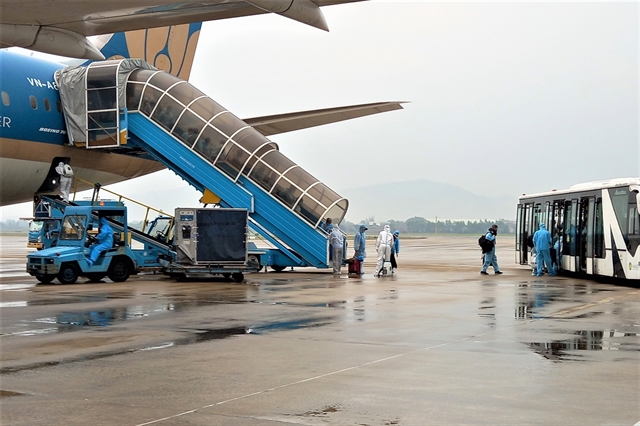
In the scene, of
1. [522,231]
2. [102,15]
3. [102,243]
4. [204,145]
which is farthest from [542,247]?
[102,15]

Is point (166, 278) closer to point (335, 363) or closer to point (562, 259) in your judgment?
point (562, 259)

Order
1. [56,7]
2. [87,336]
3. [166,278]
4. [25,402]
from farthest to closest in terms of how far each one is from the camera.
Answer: [166,278] < [87,336] < [56,7] < [25,402]

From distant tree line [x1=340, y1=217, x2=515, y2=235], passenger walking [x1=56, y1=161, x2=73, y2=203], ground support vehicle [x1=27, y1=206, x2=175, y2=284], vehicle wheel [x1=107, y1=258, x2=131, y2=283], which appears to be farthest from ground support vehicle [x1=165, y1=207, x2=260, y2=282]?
distant tree line [x1=340, y1=217, x2=515, y2=235]

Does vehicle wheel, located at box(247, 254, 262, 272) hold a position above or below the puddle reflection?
above

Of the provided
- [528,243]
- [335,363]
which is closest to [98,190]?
[528,243]

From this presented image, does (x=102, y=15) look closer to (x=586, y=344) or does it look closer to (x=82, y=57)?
(x=82, y=57)

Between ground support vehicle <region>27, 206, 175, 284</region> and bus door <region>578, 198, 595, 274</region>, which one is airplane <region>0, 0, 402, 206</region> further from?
bus door <region>578, 198, 595, 274</region>

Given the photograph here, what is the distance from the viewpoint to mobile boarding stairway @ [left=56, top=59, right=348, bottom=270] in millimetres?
25016

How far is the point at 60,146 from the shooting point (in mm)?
26516

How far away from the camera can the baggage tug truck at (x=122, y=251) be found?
20.9 metres

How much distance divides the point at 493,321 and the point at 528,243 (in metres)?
16.9

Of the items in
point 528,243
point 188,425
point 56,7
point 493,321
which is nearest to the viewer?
point 188,425

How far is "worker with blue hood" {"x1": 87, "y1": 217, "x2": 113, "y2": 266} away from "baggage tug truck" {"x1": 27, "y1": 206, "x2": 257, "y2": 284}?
0.48 ft

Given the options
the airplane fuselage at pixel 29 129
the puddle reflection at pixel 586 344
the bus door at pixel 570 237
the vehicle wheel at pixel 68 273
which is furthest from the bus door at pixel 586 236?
the airplane fuselage at pixel 29 129
